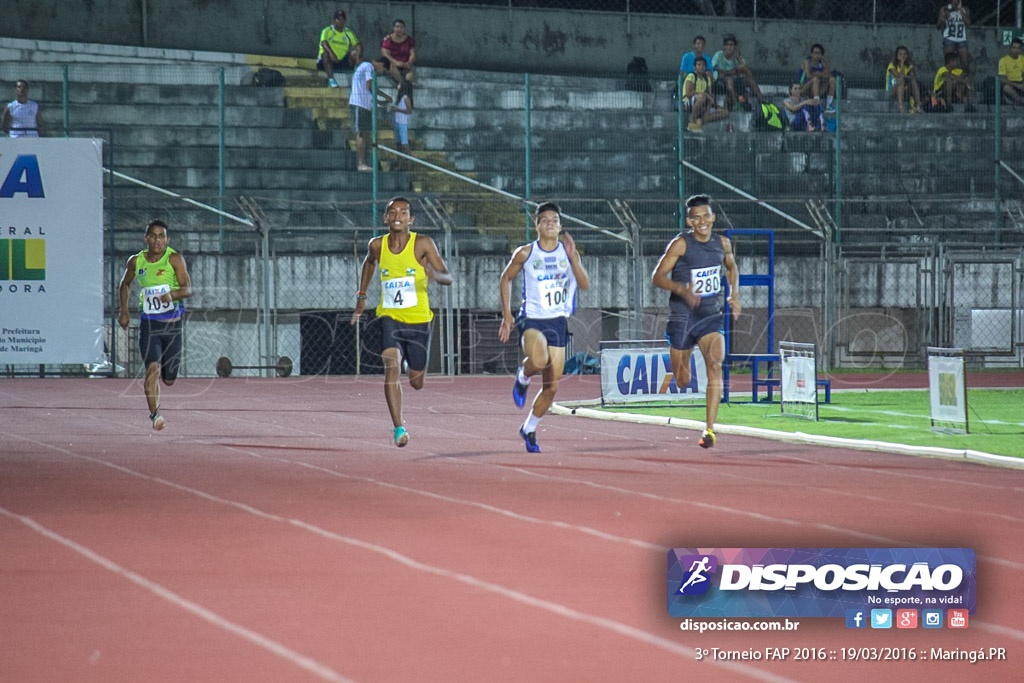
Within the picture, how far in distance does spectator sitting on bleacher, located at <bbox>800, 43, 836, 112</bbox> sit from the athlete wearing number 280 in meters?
18.6

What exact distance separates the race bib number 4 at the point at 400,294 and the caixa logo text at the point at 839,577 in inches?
309

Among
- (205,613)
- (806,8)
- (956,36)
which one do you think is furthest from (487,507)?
(806,8)

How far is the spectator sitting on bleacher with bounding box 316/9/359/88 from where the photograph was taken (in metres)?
30.3

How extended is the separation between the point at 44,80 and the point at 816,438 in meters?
19.6

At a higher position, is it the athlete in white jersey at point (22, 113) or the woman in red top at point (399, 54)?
the woman in red top at point (399, 54)

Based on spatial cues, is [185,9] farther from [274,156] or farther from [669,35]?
[669,35]

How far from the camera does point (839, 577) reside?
5559mm

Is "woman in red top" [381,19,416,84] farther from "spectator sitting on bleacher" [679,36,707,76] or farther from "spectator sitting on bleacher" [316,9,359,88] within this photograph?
"spectator sitting on bleacher" [679,36,707,76]

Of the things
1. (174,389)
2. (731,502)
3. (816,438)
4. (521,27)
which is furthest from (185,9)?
(731,502)

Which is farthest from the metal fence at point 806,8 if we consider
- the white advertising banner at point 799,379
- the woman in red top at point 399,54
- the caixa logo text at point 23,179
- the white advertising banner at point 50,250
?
the white advertising banner at point 799,379

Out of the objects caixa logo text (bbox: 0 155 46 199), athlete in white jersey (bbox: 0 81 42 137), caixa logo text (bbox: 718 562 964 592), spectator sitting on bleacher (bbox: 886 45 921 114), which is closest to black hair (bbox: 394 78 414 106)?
athlete in white jersey (bbox: 0 81 42 137)

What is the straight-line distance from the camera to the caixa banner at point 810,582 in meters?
5.47

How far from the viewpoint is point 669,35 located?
3575 centimetres

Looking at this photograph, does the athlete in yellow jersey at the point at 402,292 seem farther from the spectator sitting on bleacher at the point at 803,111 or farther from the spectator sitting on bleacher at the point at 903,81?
the spectator sitting on bleacher at the point at 903,81
